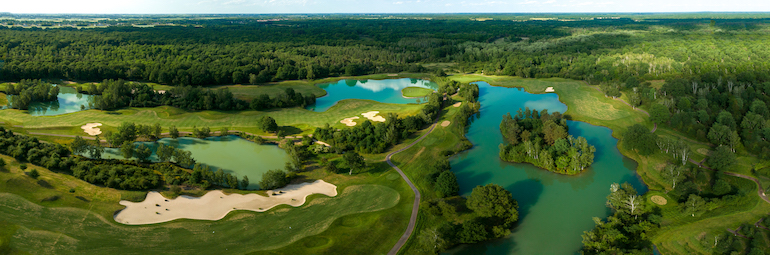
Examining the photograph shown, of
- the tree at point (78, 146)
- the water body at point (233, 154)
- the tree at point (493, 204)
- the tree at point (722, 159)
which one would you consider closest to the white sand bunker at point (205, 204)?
the water body at point (233, 154)

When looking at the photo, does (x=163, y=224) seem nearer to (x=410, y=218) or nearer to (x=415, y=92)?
(x=410, y=218)

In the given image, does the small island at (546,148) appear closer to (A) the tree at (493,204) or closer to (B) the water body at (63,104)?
(A) the tree at (493,204)

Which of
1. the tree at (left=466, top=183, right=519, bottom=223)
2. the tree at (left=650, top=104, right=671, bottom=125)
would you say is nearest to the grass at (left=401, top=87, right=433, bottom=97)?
the tree at (left=650, top=104, right=671, bottom=125)

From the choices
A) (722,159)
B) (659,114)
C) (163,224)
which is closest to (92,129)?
(163,224)

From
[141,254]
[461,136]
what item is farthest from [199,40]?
[141,254]

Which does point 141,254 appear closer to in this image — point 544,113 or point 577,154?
point 577,154
